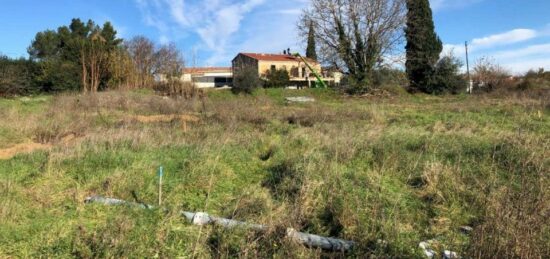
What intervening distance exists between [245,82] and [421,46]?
1296cm

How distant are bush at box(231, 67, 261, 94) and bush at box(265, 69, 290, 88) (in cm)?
979

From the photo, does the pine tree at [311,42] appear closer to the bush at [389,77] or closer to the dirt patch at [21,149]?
the bush at [389,77]

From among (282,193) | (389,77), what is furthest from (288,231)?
(389,77)

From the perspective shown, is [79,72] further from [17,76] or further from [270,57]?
[270,57]

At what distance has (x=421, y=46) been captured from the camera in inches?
1227

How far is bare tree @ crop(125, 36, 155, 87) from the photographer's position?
31.9 metres

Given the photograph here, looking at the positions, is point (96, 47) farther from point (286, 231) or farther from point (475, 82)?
point (475, 82)

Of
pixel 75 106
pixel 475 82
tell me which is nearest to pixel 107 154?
pixel 75 106

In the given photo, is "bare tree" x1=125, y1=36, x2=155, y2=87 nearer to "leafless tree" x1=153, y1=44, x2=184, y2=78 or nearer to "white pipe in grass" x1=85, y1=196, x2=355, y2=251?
"leafless tree" x1=153, y1=44, x2=184, y2=78

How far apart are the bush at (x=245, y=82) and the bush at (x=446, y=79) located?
12338 millimetres

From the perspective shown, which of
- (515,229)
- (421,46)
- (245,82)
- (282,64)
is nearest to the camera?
(515,229)

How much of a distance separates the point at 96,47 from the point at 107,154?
23.3 m

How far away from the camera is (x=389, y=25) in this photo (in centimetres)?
2797

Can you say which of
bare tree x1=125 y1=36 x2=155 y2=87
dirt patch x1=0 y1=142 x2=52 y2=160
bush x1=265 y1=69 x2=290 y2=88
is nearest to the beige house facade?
bush x1=265 y1=69 x2=290 y2=88
